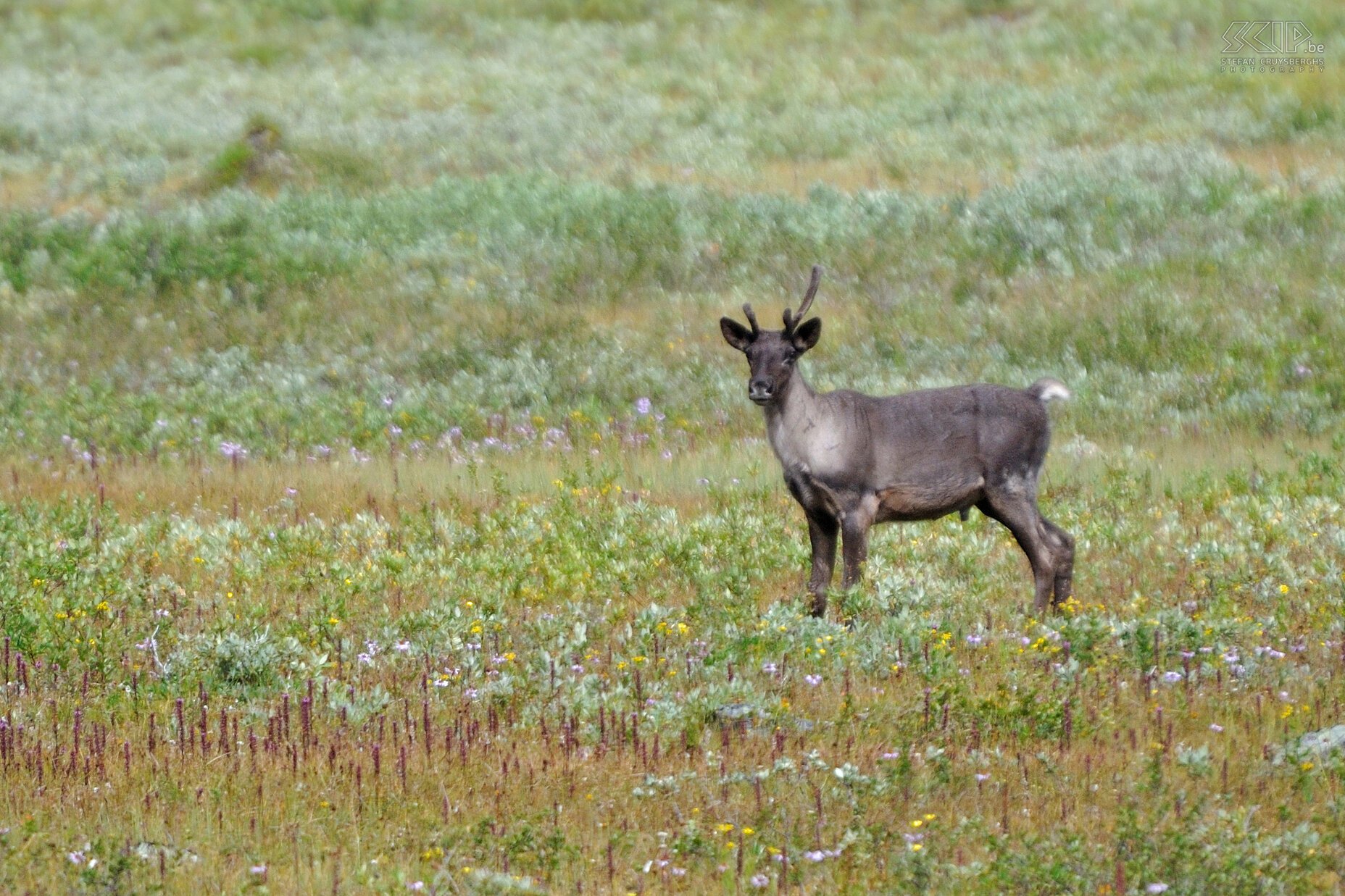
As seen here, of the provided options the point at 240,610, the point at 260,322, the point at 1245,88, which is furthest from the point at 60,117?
the point at 240,610

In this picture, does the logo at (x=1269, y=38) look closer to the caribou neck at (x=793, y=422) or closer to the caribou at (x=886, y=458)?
the caribou at (x=886, y=458)

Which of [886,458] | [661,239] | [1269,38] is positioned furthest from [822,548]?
[1269,38]

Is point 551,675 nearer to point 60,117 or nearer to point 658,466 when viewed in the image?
point 658,466

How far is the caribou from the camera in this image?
10.1 meters

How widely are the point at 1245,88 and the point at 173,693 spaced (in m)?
27.6

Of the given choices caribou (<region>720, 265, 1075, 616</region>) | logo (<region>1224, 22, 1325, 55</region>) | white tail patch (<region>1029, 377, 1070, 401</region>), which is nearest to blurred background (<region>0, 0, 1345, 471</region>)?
logo (<region>1224, 22, 1325, 55</region>)

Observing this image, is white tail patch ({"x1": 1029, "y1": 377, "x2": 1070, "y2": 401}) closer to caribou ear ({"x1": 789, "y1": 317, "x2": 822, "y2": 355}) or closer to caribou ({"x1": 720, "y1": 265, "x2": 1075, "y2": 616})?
caribou ({"x1": 720, "y1": 265, "x2": 1075, "y2": 616})

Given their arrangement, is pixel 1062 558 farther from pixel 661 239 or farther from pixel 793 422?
pixel 661 239

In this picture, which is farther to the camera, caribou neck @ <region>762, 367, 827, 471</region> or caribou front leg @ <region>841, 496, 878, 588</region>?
caribou neck @ <region>762, 367, 827, 471</region>

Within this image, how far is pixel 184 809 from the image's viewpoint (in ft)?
22.5

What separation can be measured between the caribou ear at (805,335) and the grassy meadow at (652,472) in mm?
1460

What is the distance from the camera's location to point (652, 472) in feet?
49.4

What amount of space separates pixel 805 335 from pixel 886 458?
853 mm

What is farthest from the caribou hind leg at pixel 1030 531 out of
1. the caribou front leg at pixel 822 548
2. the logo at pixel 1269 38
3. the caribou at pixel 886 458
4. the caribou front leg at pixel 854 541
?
the logo at pixel 1269 38
